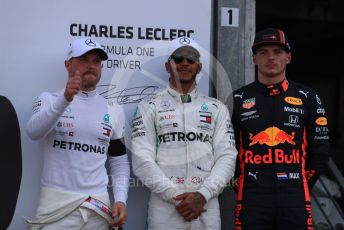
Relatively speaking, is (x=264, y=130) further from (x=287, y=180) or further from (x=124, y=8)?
(x=124, y=8)

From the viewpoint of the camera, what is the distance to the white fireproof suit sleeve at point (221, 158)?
3291 millimetres

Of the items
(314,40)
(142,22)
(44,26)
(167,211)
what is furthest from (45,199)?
(314,40)

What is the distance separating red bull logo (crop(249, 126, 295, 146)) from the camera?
3.38 metres

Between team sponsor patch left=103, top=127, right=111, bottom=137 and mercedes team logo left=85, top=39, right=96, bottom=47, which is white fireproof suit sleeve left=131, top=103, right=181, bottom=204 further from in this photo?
mercedes team logo left=85, top=39, right=96, bottom=47

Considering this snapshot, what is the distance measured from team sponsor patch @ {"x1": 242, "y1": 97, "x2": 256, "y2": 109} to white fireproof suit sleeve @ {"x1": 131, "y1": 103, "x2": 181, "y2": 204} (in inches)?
22.6

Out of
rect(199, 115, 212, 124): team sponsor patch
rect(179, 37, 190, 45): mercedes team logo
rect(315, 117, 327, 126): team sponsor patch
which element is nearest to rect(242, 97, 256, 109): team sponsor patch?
rect(199, 115, 212, 124): team sponsor patch

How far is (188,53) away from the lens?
3551 mm

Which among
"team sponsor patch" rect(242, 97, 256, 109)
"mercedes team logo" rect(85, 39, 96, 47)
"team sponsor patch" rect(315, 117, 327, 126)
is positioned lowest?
"team sponsor patch" rect(315, 117, 327, 126)

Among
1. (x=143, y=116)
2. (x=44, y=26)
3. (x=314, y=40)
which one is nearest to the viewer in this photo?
(x=143, y=116)

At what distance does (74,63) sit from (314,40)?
961 cm

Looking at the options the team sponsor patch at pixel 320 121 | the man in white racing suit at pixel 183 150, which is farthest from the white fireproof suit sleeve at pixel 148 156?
the team sponsor patch at pixel 320 121

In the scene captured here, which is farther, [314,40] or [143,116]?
[314,40]

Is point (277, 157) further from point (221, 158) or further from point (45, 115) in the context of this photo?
point (45, 115)

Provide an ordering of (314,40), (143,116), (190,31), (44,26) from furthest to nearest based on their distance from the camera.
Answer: (314,40) < (190,31) < (44,26) < (143,116)
